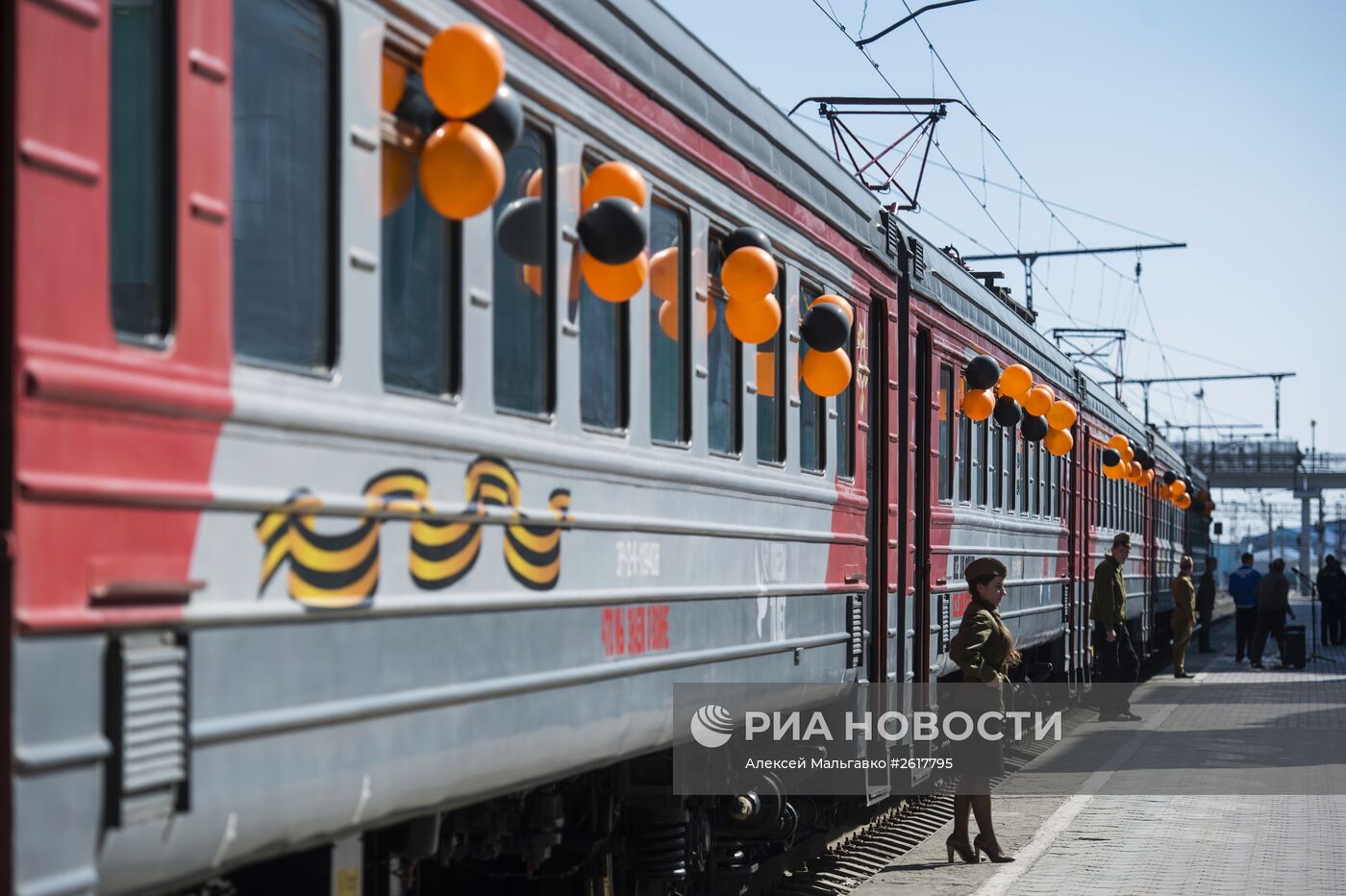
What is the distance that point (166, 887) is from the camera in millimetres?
3699

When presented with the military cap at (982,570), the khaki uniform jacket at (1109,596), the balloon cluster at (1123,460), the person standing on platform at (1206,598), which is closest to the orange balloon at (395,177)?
the military cap at (982,570)

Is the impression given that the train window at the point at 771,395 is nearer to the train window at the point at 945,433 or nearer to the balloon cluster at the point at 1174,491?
the train window at the point at 945,433

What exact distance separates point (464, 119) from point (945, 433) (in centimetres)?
787

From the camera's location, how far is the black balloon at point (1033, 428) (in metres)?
14.5

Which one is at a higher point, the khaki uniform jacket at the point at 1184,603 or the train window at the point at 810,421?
the train window at the point at 810,421

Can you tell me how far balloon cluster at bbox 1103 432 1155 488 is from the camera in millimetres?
20828

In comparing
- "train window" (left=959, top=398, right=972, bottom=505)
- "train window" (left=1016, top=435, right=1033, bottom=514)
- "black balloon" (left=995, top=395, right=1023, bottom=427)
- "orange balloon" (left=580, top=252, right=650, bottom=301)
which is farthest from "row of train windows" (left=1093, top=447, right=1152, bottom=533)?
"orange balloon" (left=580, top=252, right=650, bottom=301)

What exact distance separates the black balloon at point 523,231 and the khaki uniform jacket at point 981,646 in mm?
4930

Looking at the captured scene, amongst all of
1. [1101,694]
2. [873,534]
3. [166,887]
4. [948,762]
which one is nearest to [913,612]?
[873,534]

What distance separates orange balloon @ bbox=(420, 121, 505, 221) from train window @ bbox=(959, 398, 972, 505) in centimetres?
838

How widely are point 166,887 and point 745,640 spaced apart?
391 cm

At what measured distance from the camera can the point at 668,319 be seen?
268 inches

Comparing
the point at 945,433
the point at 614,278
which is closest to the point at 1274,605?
the point at 945,433

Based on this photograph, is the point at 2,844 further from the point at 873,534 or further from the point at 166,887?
the point at 873,534
